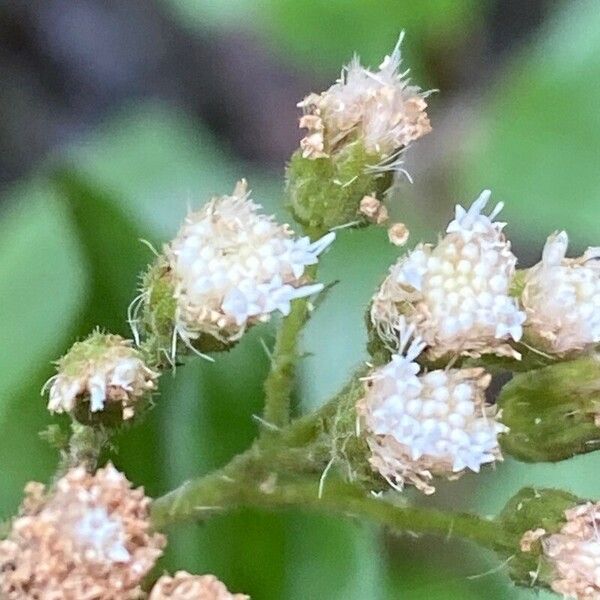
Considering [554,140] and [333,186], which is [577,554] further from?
[554,140]

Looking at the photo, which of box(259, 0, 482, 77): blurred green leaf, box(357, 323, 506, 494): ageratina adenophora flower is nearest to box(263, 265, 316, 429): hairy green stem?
box(357, 323, 506, 494): ageratina adenophora flower

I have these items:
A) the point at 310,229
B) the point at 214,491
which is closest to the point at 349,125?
the point at 310,229

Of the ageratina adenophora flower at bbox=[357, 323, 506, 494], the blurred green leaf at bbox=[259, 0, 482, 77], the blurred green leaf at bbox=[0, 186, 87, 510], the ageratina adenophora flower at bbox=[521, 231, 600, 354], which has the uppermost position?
the blurred green leaf at bbox=[259, 0, 482, 77]

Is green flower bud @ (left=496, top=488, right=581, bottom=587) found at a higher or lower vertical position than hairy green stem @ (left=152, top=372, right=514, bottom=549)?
Answer: lower

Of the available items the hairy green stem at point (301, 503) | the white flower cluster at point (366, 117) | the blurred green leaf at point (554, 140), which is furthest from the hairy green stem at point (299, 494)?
the blurred green leaf at point (554, 140)

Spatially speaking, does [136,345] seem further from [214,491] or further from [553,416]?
[553,416]

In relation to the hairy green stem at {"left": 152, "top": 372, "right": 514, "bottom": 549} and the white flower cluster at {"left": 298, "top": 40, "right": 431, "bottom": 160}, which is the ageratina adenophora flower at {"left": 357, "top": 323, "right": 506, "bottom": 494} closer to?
the hairy green stem at {"left": 152, "top": 372, "right": 514, "bottom": 549}

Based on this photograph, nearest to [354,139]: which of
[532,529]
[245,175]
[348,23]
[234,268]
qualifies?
[234,268]
